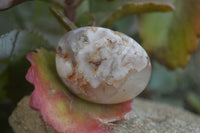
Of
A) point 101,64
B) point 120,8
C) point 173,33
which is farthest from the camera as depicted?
point 173,33

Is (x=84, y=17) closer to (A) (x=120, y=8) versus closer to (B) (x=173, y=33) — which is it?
(A) (x=120, y=8)

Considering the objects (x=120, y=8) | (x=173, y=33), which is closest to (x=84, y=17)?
(x=120, y=8)

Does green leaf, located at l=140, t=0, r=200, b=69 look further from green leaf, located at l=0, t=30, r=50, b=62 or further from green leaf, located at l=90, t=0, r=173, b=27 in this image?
green leaf, located at l=0, t=30, r=50, b=62

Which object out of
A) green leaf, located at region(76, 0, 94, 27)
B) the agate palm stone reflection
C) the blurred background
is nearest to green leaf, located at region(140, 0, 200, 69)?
the blurred background

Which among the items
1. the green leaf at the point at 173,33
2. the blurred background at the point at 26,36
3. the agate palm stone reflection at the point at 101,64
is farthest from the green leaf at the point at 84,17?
the green leaf at the point at 173,33

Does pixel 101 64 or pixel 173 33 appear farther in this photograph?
pixel 173 33

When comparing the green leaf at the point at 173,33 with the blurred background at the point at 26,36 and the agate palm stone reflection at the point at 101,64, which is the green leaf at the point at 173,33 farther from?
the agate palm stone reflection at the point at 101,64

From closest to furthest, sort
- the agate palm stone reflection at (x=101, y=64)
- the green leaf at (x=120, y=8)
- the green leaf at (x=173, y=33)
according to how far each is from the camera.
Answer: the agate palm stone reflection at (x=101, y=64)
the green leaf at (x=120, y=8)
the green leaf at (x=173, y=33)
